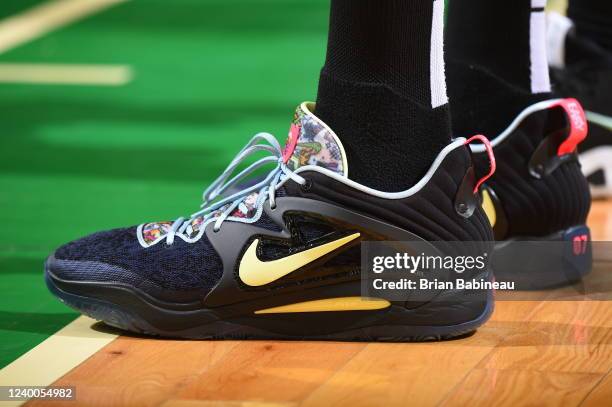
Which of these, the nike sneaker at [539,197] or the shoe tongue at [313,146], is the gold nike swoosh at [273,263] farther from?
the nike sneaker at [539,197]

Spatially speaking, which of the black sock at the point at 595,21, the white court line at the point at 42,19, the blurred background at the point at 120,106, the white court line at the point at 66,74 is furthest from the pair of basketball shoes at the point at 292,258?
the white court line at the point at 42,19

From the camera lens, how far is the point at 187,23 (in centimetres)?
515

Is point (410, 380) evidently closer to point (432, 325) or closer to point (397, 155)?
point (432, 325)

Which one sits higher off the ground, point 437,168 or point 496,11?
point 496,11

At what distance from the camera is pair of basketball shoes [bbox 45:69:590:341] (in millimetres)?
1854

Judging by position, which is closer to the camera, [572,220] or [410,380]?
[410,380]

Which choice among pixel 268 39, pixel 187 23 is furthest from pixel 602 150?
pixel 187 23

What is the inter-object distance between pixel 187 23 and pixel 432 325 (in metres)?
3.44

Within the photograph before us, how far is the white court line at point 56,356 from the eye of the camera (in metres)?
1.77

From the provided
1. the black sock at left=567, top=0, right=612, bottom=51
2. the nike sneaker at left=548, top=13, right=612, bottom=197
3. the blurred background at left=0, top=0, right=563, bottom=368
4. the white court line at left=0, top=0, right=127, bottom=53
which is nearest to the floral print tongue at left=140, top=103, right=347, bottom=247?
the blurred background at left=0, top=0, right=563, bottom=368

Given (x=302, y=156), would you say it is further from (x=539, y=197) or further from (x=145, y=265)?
(x=539, y=197)

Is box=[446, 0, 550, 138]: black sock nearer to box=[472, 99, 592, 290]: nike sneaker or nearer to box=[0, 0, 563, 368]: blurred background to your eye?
box=[472, 99, 592, 290]: nike sneaker

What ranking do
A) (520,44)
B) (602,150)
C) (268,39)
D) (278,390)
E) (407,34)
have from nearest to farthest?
(278,390)
(407,34)
(520,44)
(602,150)
(268,39)

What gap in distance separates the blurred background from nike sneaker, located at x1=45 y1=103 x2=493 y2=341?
0.18 metres
